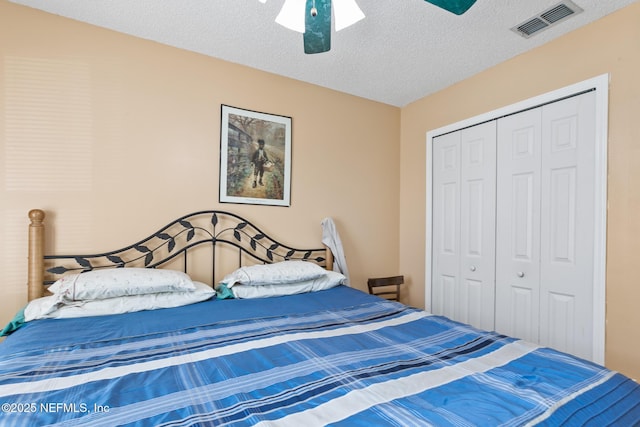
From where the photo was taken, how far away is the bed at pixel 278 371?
831mm

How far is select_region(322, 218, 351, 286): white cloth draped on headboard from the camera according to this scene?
2.78 m

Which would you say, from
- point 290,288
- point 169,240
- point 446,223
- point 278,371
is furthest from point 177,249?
point 446,223

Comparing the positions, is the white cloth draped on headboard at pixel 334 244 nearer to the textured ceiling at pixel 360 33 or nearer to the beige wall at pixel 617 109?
the textured ceiling at pixel 360 33

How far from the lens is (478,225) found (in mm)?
2668

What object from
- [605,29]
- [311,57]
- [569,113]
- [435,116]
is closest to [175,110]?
[311,57]

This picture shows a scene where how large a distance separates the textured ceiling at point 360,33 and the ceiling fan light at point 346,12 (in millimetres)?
365

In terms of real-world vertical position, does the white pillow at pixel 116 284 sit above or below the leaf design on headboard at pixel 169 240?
below

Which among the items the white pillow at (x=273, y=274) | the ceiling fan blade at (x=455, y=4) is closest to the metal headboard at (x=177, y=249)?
the white pillow at (x=273, y=274)

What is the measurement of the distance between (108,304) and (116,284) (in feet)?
0.36

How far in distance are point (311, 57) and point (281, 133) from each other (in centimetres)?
64

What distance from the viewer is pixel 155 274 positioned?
6.01ft

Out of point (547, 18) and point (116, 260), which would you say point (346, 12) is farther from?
point (116, 260)

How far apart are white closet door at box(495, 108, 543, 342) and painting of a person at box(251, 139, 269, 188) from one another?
6.24 ft

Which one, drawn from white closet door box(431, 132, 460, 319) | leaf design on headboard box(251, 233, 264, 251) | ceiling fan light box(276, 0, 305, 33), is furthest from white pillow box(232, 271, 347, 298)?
ceiling fan light box(276, 0, 305, 33)
